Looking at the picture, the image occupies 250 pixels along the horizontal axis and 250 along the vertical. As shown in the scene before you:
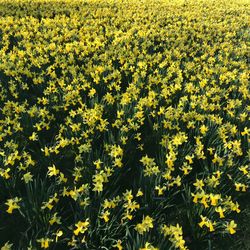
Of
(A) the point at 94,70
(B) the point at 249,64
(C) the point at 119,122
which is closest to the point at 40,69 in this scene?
(A) the point at 94,70

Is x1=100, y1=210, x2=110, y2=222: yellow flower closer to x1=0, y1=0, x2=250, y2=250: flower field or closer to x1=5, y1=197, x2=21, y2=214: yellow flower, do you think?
x1=0, y1=0, x2=250, y2=250: flower field

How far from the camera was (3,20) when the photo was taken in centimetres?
891

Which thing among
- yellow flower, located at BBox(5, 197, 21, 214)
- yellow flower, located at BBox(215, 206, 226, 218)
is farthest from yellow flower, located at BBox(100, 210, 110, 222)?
yellow flower, located at BBox(215, 206, 226, 218)

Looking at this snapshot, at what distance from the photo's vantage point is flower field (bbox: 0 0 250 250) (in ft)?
9.73

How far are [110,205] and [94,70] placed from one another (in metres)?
3.64

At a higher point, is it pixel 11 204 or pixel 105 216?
pixel 11 204

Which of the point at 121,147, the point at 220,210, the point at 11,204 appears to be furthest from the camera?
the point at 121,147

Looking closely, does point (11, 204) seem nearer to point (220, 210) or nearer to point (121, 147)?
point (121, 147)

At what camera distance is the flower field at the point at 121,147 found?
297 cm

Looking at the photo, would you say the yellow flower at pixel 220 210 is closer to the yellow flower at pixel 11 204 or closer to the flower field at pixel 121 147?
the flower field at pixel 121 147

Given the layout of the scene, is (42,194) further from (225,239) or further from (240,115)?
(240,115)

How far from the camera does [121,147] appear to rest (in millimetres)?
4000

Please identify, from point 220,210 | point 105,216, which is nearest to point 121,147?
point 105,216

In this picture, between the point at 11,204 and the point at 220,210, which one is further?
the point at 220,210
